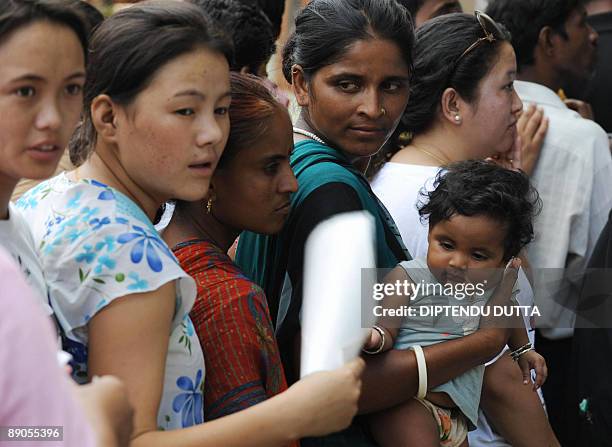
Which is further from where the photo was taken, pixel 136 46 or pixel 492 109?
pixel 492 109

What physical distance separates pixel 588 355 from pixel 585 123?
0.92 m

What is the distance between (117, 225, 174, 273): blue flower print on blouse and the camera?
162 centimetres

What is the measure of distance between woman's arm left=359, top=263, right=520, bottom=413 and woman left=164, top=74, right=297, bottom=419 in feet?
1.02

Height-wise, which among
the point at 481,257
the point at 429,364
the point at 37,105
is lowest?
the point at 429,364

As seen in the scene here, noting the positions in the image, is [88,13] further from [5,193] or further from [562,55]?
[562,55]

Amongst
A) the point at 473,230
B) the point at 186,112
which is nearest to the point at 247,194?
the point at 186,112


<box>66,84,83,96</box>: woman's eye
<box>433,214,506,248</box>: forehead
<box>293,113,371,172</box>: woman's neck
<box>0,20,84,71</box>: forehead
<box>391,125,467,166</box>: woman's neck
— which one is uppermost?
<box>0,20,84,71</box>: forehead

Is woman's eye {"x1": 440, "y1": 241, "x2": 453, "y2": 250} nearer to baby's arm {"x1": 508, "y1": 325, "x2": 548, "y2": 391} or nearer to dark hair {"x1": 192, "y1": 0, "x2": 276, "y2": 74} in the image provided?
baby's arm {"x1": 508, "y1": 325, "x2": 548, "y2": 391}

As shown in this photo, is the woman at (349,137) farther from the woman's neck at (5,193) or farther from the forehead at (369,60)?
the woman's neck at (5,193)

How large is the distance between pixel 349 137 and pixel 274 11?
4.24ft

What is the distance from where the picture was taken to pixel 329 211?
6.98ft

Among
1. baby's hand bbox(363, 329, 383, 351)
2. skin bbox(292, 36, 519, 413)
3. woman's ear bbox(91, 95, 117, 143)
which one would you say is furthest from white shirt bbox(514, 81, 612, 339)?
woman's ear bbox(91, 95, 117, 143)

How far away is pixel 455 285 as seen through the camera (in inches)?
97.5

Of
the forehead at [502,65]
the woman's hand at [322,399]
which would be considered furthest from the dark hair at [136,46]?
the forehead at [502,65]
